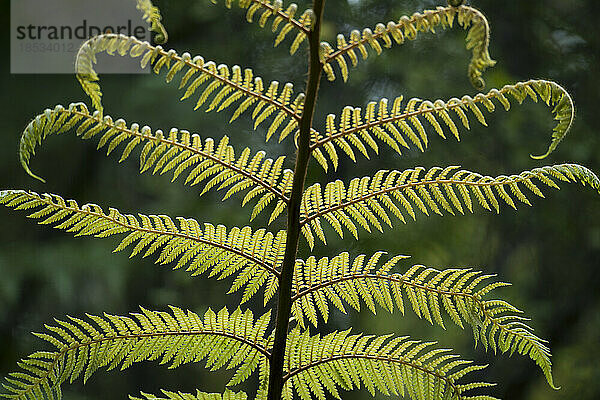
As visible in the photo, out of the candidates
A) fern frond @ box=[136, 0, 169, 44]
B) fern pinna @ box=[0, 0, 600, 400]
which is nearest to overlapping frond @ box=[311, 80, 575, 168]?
fern pinna @ box=[0, 0, 600, 400]

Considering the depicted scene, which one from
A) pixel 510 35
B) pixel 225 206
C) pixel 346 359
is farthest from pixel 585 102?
pixel 346 359

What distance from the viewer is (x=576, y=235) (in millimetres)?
1664

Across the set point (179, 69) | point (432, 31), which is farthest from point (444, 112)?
point (179, 69)

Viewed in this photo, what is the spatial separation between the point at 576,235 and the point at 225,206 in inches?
36.6

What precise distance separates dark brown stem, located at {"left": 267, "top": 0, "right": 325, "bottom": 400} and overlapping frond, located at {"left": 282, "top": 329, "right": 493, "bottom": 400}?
0.03 m

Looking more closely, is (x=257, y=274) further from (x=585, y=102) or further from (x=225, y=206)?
(x=585, y=102)

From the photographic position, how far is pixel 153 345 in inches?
18.4

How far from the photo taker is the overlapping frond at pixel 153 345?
0.46 meters

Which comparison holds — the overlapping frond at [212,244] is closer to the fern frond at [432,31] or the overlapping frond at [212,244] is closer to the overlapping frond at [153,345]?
the overlapping frond at [153,345]

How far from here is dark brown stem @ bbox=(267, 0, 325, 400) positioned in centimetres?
39

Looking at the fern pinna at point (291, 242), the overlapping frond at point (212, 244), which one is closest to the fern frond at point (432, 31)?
the fern pinna at point (291, 242)

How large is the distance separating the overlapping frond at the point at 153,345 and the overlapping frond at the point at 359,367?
30 millimetres

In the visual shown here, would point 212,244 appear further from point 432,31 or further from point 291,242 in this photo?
point 432,31

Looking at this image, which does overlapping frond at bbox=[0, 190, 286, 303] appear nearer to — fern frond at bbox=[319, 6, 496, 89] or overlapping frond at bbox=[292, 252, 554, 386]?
overlapping frond at bbox=[292, 252, 554, 386]
